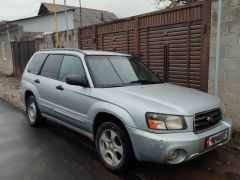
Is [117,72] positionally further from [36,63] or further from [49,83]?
[36,63]

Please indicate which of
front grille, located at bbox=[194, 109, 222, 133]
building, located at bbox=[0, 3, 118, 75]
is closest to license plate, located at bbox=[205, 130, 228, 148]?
front grille, located at bbox=[194, 109, 222, 133]

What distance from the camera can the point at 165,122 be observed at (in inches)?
112

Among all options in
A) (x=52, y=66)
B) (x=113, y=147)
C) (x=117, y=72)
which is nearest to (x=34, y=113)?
(x=52, y=66)

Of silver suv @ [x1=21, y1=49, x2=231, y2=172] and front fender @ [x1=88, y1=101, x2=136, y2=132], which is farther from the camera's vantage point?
front fender @ [x1=88, y1=101, x2=136, y2=132]

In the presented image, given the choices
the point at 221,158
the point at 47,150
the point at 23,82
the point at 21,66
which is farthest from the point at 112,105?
the point at 21,66

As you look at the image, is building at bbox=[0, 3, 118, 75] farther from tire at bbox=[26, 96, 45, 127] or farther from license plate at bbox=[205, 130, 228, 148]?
license plate at bbox=[205, 130, 228, 148]

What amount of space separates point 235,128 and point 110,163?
273 cm

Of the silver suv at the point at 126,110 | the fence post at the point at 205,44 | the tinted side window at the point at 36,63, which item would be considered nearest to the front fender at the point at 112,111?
the silver suv at the point at 126,110

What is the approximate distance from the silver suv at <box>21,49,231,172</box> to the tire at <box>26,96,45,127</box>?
40 centimetres

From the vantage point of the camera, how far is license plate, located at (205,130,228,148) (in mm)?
2991

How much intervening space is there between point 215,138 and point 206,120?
26 centimetres

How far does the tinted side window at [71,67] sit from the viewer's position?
4.02 meters

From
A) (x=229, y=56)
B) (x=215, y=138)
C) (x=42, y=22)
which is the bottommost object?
(x=215, y=138)

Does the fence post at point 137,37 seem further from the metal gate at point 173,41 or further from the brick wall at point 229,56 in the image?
the brick wall at point 229,56
